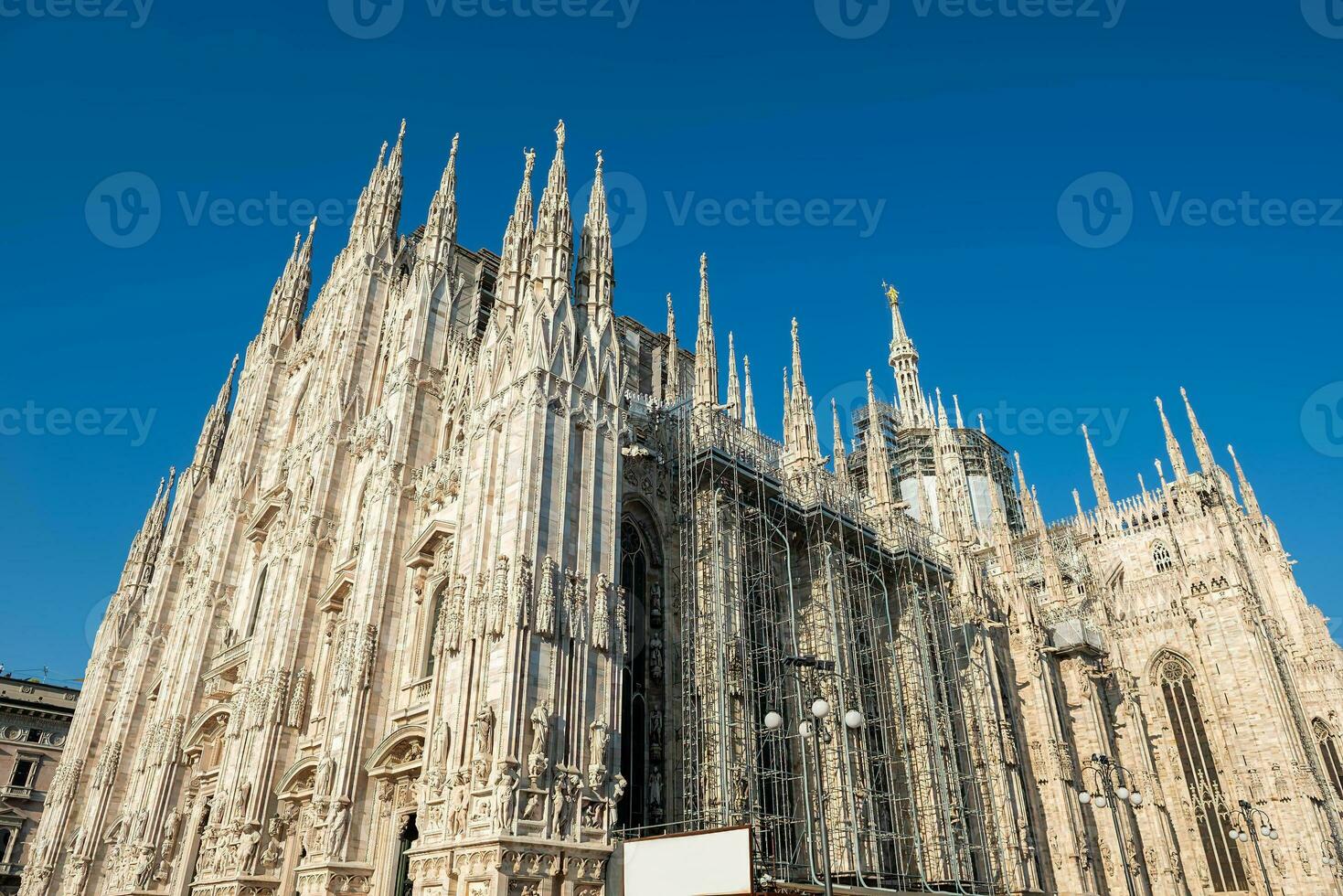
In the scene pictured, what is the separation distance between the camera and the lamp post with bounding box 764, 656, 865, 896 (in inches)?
552

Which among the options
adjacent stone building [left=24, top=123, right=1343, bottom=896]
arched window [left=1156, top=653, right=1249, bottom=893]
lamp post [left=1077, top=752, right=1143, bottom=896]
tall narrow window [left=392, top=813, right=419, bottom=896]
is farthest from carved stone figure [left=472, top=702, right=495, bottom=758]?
arched window [left=1156, top=653, right=1249, bottom=893]

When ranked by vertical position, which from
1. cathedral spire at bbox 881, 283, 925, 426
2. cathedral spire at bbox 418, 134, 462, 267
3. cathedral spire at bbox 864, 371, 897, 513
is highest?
cathedral spire at bbox 881, 283, 925, 426

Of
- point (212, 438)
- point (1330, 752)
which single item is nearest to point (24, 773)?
point (212, 438)

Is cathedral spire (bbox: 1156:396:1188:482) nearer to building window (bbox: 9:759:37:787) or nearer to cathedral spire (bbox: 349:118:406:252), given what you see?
cathedral spire (bbox: 349:118:406:252)

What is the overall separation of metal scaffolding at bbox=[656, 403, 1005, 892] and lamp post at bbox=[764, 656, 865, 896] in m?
0.36

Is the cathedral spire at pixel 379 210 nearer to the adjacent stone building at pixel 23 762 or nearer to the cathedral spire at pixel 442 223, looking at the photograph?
the cathedral spire at pixel 442 223

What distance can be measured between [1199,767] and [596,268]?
41237 mm

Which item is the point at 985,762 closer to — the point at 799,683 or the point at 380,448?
the point at 799,683

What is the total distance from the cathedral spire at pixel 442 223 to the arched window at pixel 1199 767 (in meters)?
43.1

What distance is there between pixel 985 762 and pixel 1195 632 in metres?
20.8

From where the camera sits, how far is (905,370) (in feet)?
250

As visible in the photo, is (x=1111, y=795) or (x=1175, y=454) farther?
(x=1175, y=454)

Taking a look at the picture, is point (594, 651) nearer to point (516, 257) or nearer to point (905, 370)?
point (516, 257)

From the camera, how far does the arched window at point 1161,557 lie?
5350 centimetres
